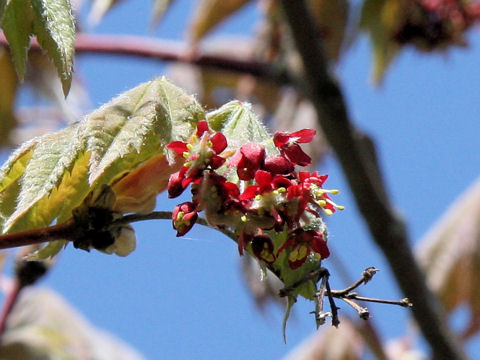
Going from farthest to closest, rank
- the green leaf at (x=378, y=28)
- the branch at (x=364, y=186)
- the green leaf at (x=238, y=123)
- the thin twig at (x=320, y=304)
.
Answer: the green leaf at (x=378, y=28)
the branch at (x=364, y=186)
the green leaf at (x=238, y=123)
the thin twig at (x=320, y=304)

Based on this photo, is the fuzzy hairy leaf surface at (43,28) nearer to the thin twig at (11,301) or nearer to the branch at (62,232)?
the branch at (62,232)

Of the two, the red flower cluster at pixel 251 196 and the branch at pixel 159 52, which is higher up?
the red flower cluster at pixel 251 196

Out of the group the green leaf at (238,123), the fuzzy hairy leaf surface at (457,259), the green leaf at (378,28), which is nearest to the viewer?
the green leaf at (238,123)

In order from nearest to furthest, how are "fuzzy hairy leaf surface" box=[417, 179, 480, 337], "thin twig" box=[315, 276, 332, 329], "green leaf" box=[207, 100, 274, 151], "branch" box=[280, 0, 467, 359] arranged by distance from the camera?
"thin twig" box=[315, 276, 332, 329] → "green leaf" box=[207, 100, 274, 151] → "branch" box=[280, 0, 467, 359] → "fuzzy hairy leaf surface" box=[417, 179, 480, 337]

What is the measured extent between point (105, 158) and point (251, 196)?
0.62 ft

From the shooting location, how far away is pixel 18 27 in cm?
107

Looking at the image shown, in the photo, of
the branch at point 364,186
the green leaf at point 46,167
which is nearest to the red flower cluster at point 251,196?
the green leaf at point 46,167

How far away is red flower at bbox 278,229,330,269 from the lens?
103cm

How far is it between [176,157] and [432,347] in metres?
1.62

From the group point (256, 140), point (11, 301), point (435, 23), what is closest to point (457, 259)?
point (435, 23)

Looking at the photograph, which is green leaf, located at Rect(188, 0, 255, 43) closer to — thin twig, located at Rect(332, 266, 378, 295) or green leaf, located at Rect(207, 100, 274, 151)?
green leaf, located at Rect(207, 100, 274, 151)

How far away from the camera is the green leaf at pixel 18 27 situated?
1.06 m

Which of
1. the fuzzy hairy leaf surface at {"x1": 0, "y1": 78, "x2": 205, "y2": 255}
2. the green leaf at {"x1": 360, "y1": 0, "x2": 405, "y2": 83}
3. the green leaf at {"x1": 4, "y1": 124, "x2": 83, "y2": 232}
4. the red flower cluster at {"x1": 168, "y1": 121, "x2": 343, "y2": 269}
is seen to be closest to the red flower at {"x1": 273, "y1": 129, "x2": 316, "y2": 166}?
the red flower cluster at {"x1": 168, "y1": 121, "x2": 343, "y2": 269}

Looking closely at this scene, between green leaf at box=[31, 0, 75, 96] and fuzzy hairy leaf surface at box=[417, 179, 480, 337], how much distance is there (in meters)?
2.90
